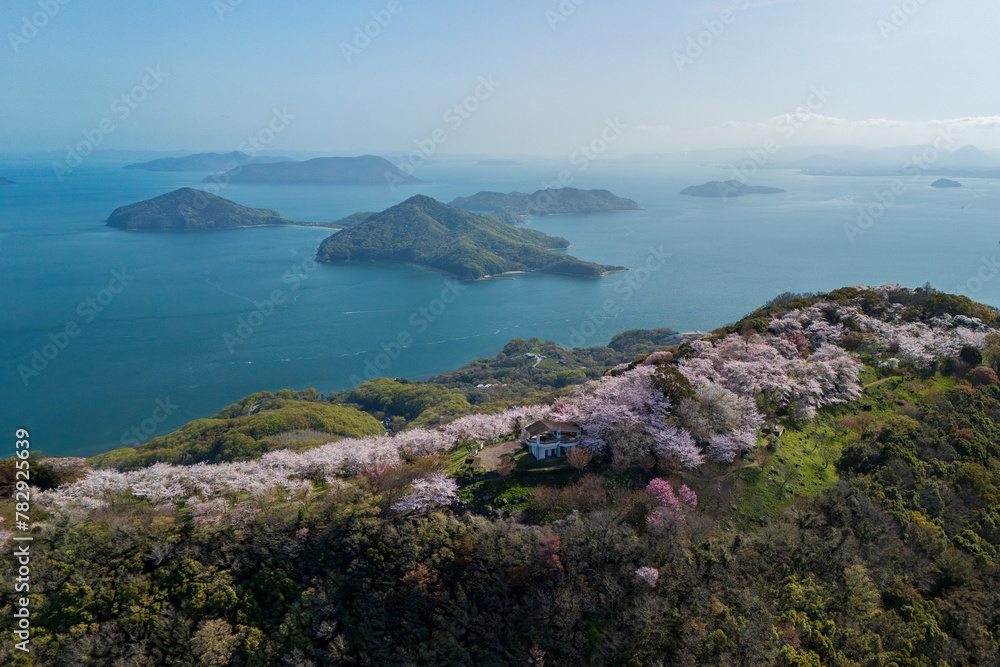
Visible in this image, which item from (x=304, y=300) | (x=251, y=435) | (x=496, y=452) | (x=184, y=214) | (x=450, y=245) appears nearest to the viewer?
(x=496, y=452)

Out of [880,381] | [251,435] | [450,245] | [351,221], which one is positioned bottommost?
[251,435]

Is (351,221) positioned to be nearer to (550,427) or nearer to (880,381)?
(550,427)

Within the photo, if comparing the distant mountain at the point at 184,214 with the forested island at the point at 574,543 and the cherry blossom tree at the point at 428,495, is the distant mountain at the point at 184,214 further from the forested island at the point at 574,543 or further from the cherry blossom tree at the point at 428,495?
the cherry blossom tree at the point at 428,495

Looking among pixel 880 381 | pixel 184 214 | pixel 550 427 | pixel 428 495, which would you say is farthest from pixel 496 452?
pixel 184 214

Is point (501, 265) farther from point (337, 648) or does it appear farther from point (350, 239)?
point (337, 648)

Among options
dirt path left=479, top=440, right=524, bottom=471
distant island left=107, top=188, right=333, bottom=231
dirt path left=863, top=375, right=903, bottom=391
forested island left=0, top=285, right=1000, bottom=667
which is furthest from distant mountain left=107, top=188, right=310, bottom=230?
dirt path left=863, top=375, right=903, bottom=391

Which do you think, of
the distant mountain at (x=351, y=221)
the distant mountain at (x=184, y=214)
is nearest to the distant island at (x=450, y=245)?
the distant mountain at (x=351, y=221)
